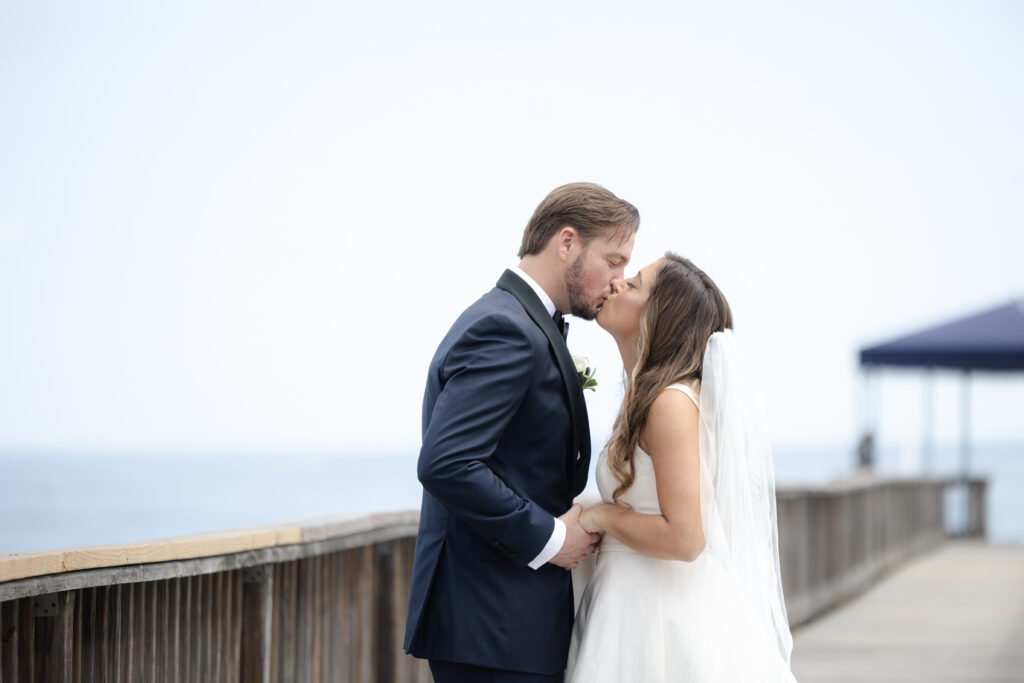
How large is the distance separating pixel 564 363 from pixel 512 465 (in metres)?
0.29

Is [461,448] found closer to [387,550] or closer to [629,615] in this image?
[629,615]

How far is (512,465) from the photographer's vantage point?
9.23ft

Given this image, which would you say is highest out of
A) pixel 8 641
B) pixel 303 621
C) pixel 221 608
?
pixel 8 641

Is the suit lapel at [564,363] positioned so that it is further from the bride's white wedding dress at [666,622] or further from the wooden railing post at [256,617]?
the wooden railing post at [256,617]

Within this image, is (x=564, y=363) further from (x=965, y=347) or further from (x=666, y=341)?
(x=965, y=347)

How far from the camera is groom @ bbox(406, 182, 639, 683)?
267 centimetres

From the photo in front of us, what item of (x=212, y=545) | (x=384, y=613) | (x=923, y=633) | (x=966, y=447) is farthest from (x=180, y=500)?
(x=212, y=545)

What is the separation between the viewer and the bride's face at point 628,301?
3078mm

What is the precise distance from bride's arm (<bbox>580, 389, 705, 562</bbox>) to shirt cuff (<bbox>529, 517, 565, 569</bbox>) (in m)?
Answer: 0.13

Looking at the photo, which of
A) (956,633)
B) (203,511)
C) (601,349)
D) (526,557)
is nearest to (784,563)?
(956,633)

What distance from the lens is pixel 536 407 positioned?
280 centimetres

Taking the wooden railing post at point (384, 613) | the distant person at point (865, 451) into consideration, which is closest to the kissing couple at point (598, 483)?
the wooden railing post at point (384, 613)

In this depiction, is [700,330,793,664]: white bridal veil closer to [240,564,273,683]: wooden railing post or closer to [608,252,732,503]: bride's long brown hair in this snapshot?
[608,252,732,503]: bride's long brown hair

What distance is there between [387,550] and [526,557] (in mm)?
1418
